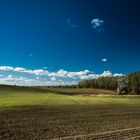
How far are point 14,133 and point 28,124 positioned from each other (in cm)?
366

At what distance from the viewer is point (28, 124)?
2164cm

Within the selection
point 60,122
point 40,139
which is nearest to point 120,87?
point 60,122

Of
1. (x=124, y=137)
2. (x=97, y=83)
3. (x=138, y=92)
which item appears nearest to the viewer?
(x=124, y=137)

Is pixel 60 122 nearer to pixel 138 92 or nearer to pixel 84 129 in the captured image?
pixel 84 129

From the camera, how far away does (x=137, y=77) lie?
110562 mm

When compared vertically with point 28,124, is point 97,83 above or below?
above

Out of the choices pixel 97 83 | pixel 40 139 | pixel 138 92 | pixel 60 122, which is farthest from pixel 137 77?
pixel 40 139

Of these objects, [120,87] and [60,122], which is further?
[120,87]

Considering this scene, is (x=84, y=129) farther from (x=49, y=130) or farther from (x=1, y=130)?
(x=1, y=130)

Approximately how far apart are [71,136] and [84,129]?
292 cm

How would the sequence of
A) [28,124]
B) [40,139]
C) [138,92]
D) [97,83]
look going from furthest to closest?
[97,83] < [138,92] < [28,124] < [40,139]

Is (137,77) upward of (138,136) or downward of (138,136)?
upward

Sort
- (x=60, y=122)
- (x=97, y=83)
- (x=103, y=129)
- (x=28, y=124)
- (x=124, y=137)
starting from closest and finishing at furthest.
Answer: (x=124, y=137) → (x=103, y=129) → (x=28, y=124) → (x=60, y=122) → (x=97, y=83)

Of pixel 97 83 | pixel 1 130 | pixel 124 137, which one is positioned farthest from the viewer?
pixel 97 83
